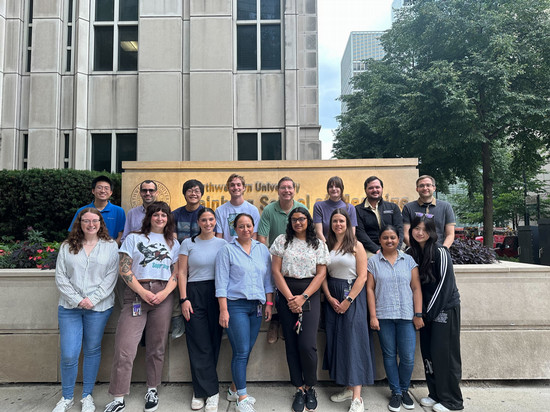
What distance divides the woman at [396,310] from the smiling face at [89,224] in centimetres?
307

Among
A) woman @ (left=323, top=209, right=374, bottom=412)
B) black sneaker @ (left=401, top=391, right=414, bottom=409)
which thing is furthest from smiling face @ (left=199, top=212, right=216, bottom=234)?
black sneaker @ (left=401, top=391, right=414, bottom=409)

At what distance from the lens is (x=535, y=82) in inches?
516

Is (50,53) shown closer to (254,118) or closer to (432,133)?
(254,118)

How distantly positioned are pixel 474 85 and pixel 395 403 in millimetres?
12423

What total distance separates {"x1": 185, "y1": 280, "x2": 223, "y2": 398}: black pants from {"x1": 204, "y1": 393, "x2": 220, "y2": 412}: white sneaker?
39 mm

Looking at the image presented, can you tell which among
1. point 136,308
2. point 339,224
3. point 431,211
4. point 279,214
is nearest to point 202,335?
point 136,308

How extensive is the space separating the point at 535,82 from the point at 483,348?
501 inches

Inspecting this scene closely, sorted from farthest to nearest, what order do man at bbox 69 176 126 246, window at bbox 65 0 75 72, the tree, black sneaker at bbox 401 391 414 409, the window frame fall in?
1. the tree
2. window at bbox 65 0 75 72
3. the window frame
4. man at bbox 69 176 126 246
5. black sneaker at bbox 401 391 414 409

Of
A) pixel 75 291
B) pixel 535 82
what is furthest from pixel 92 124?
pixel 535 82

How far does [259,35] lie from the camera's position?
1161 cm

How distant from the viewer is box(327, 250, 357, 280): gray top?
3.87m

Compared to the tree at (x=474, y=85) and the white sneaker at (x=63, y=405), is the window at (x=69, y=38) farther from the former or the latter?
the tree at (x=474, y=85)

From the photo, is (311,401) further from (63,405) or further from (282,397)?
(63,405)

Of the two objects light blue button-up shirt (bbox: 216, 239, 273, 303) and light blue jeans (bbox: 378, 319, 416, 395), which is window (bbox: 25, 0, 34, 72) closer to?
light blue button-up shirt (bbox: 216, 239, 273, 303)
